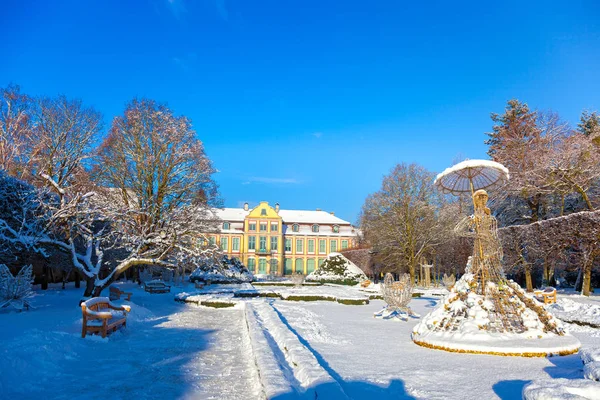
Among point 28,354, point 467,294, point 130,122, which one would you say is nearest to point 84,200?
point 130,122

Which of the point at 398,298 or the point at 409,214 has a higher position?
the point at 409,214

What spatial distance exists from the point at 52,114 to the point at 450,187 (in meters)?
16.0

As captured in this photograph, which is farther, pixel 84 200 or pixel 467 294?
pixel 84 200

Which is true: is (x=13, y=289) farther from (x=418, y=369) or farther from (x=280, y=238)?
(x=280, y=238)

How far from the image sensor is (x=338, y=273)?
31.8 meters

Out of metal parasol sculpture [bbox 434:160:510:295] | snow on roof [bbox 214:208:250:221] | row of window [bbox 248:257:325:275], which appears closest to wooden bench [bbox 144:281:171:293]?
metal parasol sculpture [bbox 434:160:510:295]

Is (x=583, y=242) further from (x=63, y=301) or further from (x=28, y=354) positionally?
(x=63, y=301)

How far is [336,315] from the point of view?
1288 centimetres

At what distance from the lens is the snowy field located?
465 centimetres

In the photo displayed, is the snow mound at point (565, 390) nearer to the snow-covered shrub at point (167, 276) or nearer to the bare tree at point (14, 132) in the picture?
the bare tree at point (14, 132)

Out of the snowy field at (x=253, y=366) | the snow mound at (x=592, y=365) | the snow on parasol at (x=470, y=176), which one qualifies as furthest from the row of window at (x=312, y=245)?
the snow mound at (x=592, y=365)

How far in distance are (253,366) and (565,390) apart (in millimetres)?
4321

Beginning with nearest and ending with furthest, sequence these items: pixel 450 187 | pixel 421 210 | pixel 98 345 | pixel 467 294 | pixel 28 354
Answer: pixel 28 354
pixel 98 345
pixel 467 294
pixel 450 187
pixel 421 210

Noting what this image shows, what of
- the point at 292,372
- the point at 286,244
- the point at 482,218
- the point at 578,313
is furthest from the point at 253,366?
the point at 286,244
